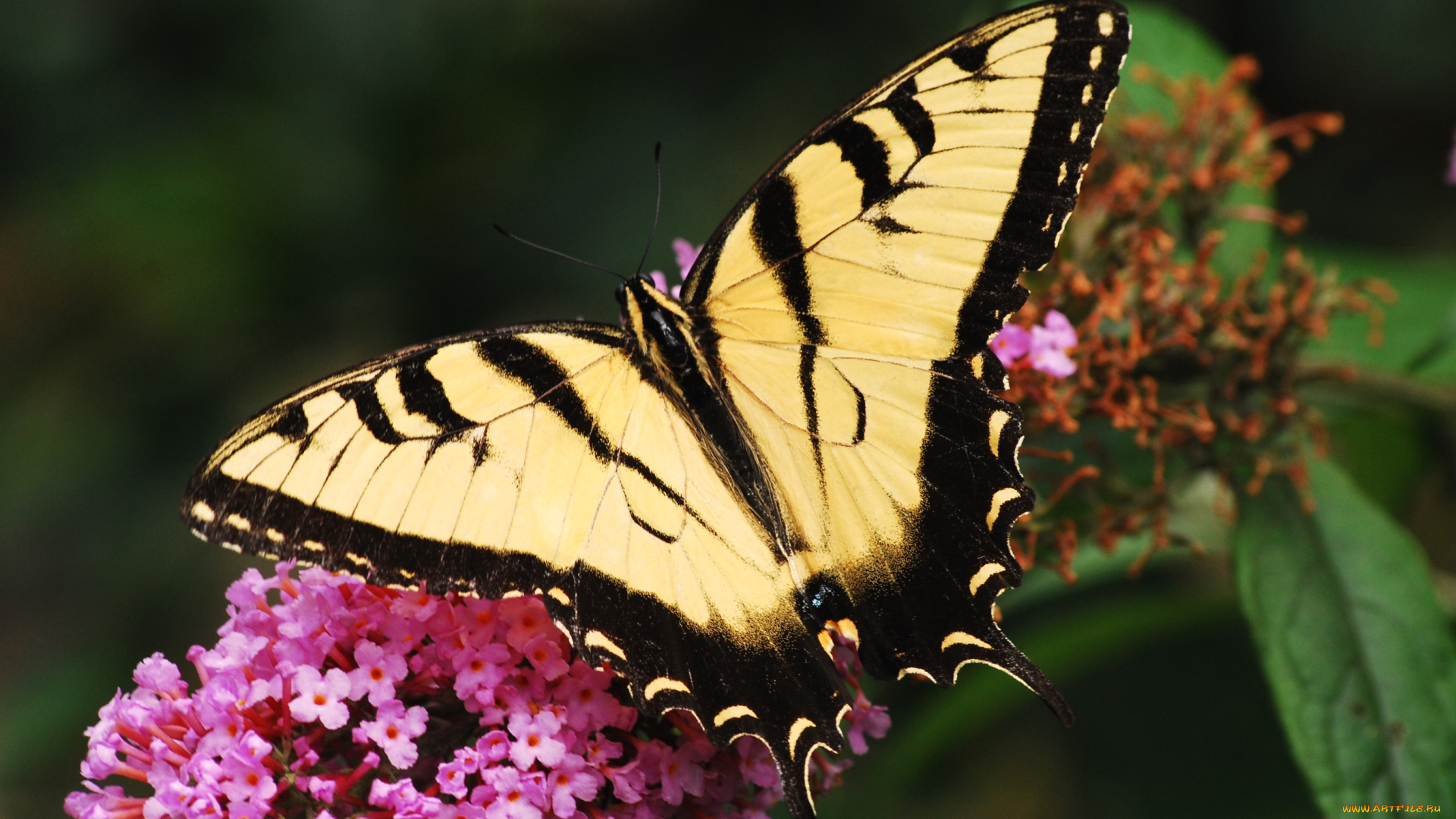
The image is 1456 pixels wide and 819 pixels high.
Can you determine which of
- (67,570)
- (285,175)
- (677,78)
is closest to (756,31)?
(677,78)

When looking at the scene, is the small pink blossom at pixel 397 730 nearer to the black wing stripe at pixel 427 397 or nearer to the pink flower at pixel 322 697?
the pink flower at pixel 322 697

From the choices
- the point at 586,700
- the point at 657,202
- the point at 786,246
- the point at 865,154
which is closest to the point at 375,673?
the point at 586,700

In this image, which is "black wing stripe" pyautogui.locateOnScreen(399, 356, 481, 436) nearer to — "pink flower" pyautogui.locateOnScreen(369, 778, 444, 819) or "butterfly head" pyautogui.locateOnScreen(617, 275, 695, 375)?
"butterfly head" pyautogui.locateOnScreen(617, 275, 695, 375)

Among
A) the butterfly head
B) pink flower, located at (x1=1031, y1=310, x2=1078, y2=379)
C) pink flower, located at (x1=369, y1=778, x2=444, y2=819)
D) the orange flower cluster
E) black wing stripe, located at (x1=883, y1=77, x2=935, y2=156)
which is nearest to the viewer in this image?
pink flower, located at (x1=369, y1=778, x2=444, y2=819)

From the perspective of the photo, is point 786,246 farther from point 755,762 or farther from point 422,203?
point 422,203

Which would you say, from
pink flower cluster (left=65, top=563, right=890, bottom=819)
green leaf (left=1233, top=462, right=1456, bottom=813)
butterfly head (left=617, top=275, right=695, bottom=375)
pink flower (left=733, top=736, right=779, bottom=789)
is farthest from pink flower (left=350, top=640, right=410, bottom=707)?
green leaf (left=1233, top=462, right=1456, bottom=813)

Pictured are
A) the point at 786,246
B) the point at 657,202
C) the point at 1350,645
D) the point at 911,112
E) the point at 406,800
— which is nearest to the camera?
the point at 406,800
